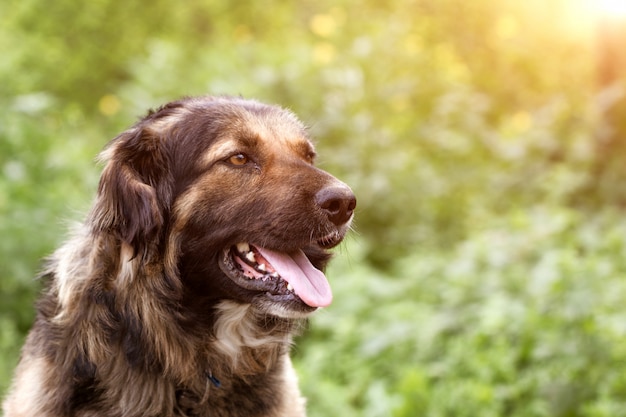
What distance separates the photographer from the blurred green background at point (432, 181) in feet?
17.6

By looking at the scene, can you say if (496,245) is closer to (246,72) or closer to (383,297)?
(383,297)

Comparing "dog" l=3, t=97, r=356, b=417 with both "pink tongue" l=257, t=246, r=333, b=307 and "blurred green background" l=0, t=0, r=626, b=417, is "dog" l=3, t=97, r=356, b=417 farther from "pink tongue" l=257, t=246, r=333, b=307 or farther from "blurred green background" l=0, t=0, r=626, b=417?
"blurred green background" l=0, t=0, r=626, b=417

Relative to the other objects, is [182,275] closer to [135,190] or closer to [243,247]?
[243,247]

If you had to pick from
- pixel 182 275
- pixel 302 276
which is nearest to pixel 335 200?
pixel 302 276

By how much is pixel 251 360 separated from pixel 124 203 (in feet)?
2.72

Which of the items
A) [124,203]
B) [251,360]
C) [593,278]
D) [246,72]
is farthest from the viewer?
[246,72]

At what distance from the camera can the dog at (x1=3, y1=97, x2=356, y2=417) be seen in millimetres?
3264

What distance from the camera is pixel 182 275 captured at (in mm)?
3354

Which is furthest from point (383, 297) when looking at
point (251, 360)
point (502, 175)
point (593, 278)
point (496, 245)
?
point (251, 360)

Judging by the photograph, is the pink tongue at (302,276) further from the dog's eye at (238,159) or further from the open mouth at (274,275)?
the dog's eye at (238,159)

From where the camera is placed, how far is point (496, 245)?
659cm

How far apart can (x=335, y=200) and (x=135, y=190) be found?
760mm

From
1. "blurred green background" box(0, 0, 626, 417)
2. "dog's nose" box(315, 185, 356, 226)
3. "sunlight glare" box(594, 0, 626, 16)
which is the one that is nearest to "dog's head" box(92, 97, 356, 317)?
"dog's nose" box(315, 185, 356, 226)

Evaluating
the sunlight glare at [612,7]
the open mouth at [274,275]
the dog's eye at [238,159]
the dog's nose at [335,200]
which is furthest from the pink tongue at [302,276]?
the sunlight glare at [612,7]
